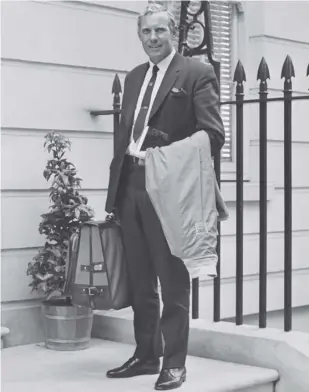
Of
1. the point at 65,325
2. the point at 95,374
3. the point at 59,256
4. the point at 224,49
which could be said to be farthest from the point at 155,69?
the point at 224,49

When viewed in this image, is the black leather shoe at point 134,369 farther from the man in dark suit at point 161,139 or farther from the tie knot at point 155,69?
the tie knot at point 155,69

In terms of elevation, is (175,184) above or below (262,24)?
below

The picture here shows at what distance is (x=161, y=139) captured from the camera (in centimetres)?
440

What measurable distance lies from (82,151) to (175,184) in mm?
1670

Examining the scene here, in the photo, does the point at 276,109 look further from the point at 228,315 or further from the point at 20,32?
the point at 20,32

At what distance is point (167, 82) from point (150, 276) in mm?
973

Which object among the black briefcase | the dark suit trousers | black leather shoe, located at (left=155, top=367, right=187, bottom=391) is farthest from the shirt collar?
black leather shoe, located at (left=155, top=367, right=187, bottom=391)

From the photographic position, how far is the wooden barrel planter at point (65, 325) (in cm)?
531

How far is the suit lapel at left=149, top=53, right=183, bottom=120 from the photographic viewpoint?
4383 millimetres

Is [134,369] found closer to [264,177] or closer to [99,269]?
[99,269]

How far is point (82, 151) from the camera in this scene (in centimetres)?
579

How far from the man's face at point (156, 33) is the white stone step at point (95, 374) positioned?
1605 millimetres

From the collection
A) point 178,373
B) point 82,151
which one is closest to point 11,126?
point 82,151

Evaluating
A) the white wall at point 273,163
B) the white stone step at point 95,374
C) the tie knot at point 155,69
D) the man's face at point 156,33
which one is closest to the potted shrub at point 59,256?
the white stone step at point 95,374
